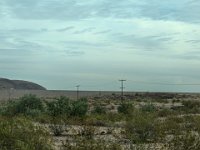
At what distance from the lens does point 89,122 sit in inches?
1231

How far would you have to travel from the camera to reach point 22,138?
15.6 metres

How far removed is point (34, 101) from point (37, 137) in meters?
27.4

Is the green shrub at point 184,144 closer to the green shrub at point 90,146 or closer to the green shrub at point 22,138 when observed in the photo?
the green shrub at point 90,146

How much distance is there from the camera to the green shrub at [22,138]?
48.2ft

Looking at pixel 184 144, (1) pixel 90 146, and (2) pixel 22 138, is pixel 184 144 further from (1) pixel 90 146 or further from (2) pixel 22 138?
(2) pixel 22 138

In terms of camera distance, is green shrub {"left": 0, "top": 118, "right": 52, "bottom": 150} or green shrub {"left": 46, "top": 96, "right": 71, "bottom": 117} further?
green shrub {"left": 46, "top": 96, "right": 71, "bottom": 117}

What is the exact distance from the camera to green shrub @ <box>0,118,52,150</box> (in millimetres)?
14701

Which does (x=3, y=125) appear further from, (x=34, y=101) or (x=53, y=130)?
(x=34, y=101)

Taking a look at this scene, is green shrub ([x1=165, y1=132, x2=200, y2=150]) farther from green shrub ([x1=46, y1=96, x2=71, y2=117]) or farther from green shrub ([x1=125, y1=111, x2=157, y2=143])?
green shrub ([x1=46, y1=96, x2=71, y2=117])

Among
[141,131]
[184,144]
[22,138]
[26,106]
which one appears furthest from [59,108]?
[184,144]

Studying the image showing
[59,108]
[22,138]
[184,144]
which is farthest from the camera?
[59,108]

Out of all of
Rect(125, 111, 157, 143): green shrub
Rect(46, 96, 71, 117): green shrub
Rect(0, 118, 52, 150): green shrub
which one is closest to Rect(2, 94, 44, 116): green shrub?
Rect(46, 96, 71, 117): green shrub

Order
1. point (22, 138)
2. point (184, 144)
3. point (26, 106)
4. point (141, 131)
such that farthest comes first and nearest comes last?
point (26, 106), point (141, 131), point (22, 138), point (184, 144)

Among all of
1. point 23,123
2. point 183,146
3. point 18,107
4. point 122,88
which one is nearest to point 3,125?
point 23,123
